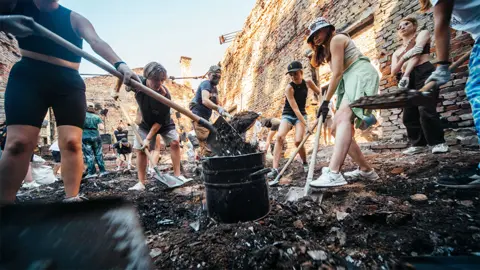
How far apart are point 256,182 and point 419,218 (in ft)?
3.76

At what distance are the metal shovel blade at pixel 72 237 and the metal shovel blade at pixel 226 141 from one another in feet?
3.68

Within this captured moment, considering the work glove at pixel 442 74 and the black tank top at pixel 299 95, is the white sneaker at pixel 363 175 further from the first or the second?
the black tank top at pixel 299 95

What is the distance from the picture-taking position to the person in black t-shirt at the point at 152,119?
10.5 feet

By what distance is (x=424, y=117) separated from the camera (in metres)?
3.12

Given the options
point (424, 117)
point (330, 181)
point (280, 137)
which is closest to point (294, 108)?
point (280, 137)

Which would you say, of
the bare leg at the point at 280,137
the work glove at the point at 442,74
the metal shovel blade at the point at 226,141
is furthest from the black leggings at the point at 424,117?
the metal shovel blade at the point at 226,141

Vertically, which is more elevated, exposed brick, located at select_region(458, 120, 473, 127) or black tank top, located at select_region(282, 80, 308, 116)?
black tank top, located at select_region(282, 80, 308, 116)

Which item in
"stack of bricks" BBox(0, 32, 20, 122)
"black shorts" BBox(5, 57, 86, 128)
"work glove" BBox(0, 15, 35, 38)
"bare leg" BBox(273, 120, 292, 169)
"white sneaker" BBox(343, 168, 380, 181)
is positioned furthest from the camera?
"stack of bricks" BBox(0, 32, 20, 122)

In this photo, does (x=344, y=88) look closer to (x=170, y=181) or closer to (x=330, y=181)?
(x=330, y=181)

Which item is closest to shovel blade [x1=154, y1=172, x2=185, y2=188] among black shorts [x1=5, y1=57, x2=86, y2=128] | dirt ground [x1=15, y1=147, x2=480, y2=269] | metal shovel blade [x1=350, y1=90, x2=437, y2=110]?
dirt ground [x1=15, y1=147, x2=480, y2=269]

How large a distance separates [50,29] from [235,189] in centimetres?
195

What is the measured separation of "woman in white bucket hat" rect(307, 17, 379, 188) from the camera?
7.06 feet

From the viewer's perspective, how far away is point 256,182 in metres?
1.56

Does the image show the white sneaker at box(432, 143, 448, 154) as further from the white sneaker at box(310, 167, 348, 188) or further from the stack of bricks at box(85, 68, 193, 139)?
the stack of bricks at box(85, 68, 193, 139)
